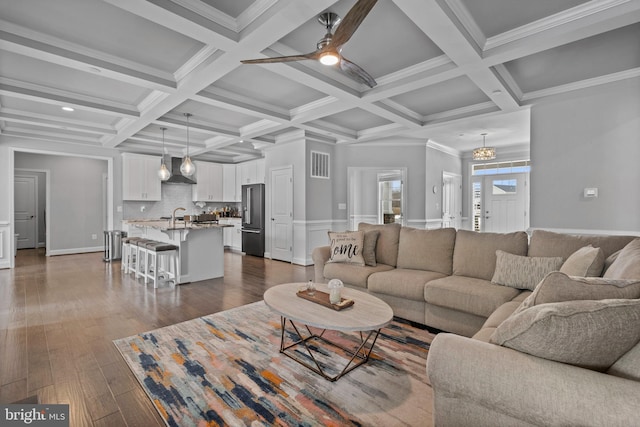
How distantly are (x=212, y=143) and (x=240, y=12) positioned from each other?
184 inches

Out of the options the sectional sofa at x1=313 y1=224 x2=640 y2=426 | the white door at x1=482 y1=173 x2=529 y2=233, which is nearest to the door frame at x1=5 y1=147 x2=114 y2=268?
the sectional sofa at x1=313 y1=224 x2=640 y2=426

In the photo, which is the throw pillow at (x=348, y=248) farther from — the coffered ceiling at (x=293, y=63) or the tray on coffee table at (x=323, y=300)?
the coffered ceiling at (x=293, y=63)

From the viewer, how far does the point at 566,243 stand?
263 centimetres

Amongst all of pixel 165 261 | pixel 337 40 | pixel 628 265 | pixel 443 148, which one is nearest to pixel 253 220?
pixel 165 261

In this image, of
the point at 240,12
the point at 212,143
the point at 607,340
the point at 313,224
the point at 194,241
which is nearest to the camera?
the point at 607,340

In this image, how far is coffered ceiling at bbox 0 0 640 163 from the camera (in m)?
2.38

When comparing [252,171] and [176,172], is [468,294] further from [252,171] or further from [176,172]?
[176,172]

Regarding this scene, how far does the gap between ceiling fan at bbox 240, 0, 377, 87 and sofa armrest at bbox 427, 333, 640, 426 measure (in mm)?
1825

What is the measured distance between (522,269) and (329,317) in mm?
1767

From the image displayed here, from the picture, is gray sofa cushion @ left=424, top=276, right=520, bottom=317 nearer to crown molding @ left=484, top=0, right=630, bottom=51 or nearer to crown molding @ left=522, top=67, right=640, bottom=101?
crown molding @ left=484, top=0, right=630, bottom=51

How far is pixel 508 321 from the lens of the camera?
4.11ft

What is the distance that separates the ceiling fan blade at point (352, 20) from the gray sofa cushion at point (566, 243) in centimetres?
239

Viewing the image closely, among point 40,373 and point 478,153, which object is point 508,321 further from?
point 478,153

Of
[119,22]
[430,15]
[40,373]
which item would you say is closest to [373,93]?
[430,15]
